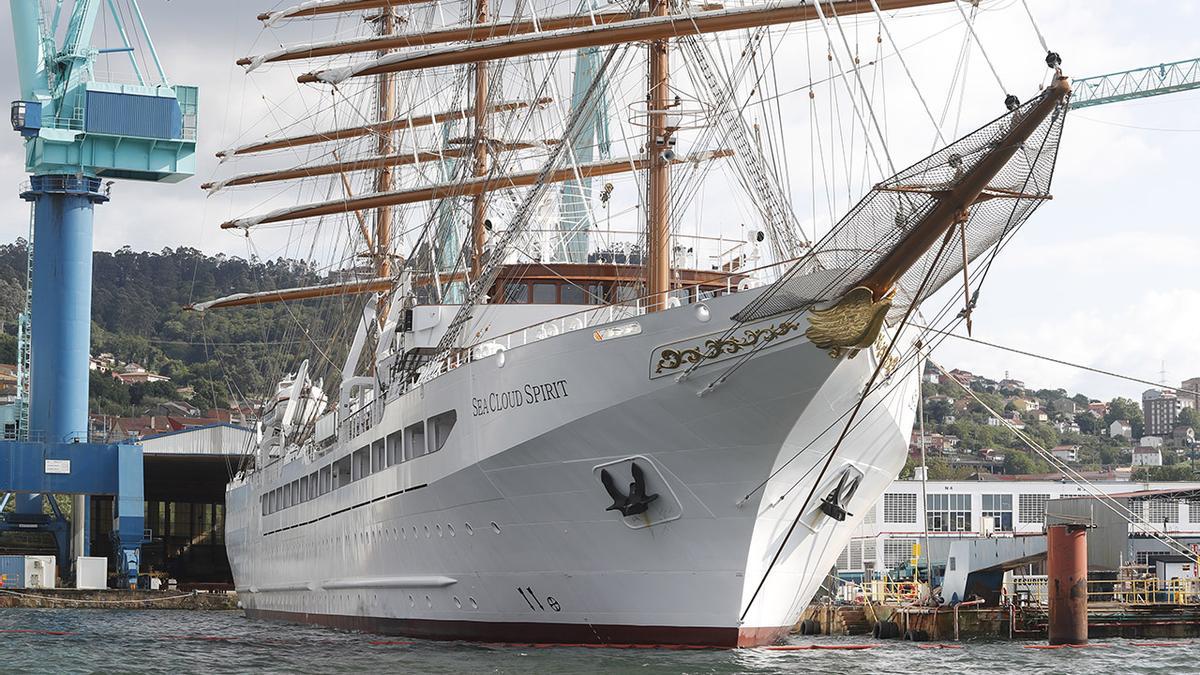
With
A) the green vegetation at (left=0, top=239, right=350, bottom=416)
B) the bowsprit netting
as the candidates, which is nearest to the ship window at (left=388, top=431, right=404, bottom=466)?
the bowsprit netting

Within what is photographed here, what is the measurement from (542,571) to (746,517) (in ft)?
12.8

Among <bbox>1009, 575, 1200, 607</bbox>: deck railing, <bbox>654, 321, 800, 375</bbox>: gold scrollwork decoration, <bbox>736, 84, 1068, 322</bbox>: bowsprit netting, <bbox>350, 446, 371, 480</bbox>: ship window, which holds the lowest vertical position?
<bbox>1009, 575, 1200, 607</bbox>: deck railing

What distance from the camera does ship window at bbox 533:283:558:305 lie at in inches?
1272

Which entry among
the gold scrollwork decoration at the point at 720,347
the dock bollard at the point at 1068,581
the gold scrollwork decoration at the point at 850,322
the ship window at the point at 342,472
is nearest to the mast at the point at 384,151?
the ship window at the point at 342,472

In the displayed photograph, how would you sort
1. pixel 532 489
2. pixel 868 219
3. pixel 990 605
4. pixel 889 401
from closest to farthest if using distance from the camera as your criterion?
pixel 868 219
pixel 532 489
pixel 889 401
pixel 990 605

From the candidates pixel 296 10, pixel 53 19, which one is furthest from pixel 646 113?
pixel 53 19

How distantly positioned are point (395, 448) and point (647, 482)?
798cm

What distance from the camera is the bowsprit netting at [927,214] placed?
1947cm

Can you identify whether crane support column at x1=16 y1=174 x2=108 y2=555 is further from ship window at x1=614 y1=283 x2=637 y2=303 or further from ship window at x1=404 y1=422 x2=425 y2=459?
ship window at x1=614 y1=283 x2=637 y2=303

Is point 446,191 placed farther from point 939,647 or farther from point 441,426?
point 939,647

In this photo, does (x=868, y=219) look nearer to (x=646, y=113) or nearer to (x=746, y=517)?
(x=746, y=517)

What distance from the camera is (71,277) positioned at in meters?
56.7

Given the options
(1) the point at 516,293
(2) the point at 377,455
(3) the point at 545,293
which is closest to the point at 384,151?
(1) the point at 516,293

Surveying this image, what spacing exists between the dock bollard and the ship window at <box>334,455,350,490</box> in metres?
15.6
